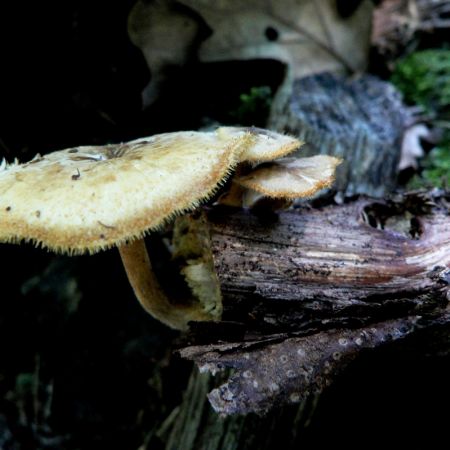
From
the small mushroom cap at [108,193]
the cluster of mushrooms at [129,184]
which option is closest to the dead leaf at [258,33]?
the cluster of mushrooms at [129,184]

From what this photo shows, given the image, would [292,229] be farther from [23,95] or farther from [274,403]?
[23,95]

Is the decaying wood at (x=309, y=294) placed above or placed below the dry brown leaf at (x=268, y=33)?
below

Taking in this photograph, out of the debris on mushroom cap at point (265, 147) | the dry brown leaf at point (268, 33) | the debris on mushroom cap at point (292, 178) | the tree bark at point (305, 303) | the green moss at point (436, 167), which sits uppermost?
the dry brown leaf at point (268, 33)

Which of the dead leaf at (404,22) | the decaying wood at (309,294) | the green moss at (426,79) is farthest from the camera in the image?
the dead leaf at (404,22)

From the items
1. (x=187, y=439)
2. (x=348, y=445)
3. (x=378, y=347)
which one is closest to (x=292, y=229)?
(x=378, y=347)

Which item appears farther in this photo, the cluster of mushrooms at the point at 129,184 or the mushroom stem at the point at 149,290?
the mushroom stem at the point at 149,290

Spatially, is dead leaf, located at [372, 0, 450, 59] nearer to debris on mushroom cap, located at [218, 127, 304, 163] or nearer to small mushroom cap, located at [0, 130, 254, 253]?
debris on mushroom cap, located at [218, 127, 304, 163]

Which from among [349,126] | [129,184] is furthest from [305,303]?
[349,126]

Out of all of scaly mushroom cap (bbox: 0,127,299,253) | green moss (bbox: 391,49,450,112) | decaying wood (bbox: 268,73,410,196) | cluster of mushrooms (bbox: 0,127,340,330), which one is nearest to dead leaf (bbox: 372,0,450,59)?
green moss (bbox: 391,49,450,112)

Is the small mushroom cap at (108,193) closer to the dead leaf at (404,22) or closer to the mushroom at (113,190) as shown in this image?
the mushroom at (113,190)
